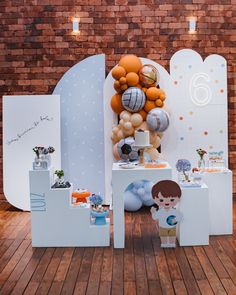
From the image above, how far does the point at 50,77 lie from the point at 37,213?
2410mm

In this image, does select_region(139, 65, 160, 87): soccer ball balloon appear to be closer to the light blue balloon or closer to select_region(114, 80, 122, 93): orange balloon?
select_region(114, 80, 122, 93): orange balloon

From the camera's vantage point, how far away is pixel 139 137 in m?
3.90

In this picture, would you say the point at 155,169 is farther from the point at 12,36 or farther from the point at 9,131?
the point at 12,36

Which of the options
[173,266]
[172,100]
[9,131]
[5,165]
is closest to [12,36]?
[9,131]

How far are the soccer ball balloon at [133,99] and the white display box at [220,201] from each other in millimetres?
1314

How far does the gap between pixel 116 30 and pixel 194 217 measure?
3.00m

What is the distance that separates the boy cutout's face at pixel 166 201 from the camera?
369 centimetres

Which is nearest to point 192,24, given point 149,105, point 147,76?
point 147,76

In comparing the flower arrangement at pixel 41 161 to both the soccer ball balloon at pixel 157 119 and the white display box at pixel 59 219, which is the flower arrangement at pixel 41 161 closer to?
the white display box at pixel 59 219

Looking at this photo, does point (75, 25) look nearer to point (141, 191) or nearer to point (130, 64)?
point (130, 64)

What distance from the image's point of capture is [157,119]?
491 centimetres

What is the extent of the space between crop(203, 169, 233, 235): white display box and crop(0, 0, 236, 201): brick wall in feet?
6.52

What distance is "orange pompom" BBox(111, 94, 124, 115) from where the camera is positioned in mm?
5167

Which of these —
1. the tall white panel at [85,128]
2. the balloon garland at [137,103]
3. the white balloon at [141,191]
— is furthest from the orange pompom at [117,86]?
the white balloon at [141,191]
